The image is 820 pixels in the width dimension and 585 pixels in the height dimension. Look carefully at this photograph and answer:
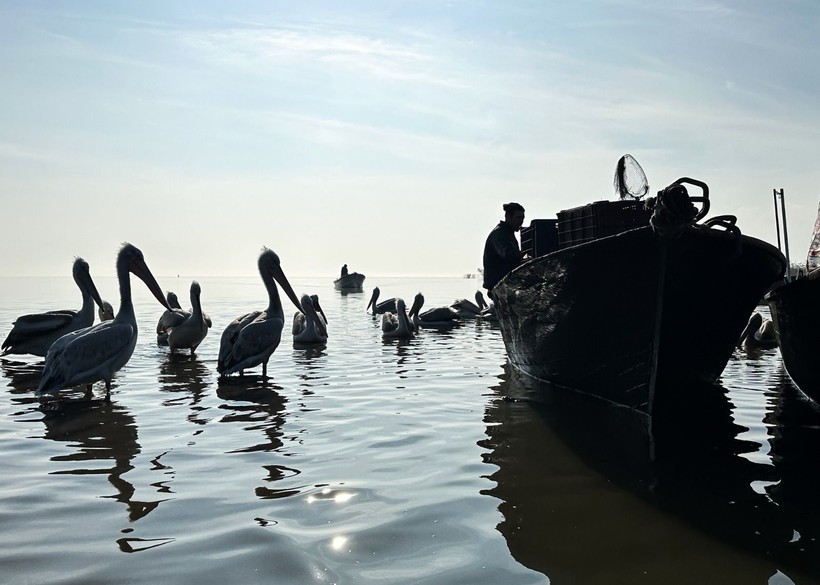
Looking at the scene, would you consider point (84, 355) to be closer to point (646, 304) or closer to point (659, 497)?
point (646, 304)

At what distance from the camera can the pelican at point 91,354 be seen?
8312mm

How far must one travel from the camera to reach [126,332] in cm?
905

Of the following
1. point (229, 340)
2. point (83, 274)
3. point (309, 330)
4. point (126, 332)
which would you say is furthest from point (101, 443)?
point (309, 330)

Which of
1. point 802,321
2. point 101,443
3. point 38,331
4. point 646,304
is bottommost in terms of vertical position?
point 101,443

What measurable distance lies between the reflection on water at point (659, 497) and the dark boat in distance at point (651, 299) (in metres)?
0.53

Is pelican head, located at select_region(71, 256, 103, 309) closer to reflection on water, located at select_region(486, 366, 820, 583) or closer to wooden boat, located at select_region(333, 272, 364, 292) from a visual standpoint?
reflection on water, located at select_region(486, 366, 820, 583)

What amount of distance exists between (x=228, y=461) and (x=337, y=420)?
1860mm

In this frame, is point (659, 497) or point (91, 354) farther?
point (91, 354)

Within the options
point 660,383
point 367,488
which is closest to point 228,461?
point 367,488

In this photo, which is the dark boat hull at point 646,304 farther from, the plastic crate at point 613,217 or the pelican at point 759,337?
the pelican at point 759,337

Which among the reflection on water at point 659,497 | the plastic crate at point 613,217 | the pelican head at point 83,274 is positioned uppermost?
the plastic crate at point 613,217

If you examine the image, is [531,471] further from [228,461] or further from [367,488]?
[228,461]

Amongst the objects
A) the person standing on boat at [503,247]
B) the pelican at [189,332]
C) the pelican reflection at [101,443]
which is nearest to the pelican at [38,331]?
the pelican at [189,332]

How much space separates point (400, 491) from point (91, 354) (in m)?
5.46
